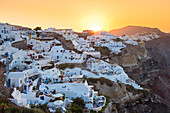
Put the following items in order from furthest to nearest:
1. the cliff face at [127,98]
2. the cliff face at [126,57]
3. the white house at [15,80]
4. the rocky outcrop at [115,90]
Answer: the cliff face at [126,57]
the rocky outcrop at [115,90]
the cliff face at [127,98]
the white house at [15,80]

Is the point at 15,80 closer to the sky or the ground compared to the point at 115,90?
closer to the sky

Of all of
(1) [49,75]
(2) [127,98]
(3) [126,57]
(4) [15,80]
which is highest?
(3) [126,57]

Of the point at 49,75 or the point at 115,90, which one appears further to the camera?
the point at 115,90

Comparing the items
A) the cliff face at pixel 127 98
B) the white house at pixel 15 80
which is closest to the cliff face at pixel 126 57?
the cliff face at pixel 127 98

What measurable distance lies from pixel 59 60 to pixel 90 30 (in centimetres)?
4437

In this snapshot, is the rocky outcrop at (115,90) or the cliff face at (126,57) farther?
the cliff face at (126,57)

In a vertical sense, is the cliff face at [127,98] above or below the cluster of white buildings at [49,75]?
→ below

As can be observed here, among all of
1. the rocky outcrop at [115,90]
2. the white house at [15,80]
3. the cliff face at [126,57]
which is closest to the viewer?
the white house at [15,80]

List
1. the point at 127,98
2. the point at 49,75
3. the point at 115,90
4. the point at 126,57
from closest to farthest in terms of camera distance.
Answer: the point at 49,75
the point at 115,90
the point at 127,98
the point at 126,57

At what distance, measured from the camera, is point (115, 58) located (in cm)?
4759

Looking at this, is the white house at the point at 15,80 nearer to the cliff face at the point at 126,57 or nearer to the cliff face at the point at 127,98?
the cliff face at the point at 127,98

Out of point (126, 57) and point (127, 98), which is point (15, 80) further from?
point (126, 57)

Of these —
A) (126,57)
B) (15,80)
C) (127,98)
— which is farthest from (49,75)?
(126,57)

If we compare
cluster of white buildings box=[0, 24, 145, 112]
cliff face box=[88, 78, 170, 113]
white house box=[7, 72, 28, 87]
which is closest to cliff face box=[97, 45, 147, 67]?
cluster of white buildings box=[0, 24, 145, 112]
